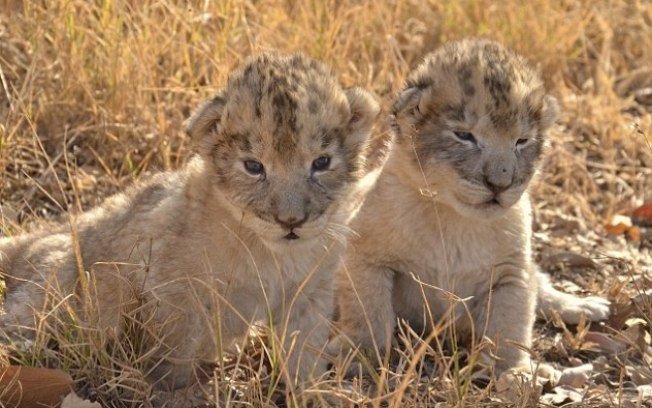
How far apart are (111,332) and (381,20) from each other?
3.83 metres

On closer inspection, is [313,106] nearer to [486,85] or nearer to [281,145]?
[281,145]

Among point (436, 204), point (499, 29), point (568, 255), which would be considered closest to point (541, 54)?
point (499, 29)

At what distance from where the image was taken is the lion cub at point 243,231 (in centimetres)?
478

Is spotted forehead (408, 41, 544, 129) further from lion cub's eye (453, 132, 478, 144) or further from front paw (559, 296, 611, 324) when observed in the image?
front paw (559, 296, 611, 324)

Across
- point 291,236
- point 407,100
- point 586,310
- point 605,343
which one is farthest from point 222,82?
point 605,343

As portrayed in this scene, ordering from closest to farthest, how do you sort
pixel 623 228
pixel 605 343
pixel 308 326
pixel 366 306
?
pixel 308 326, pixel 366 306, pixel 605 343, pixel 623 228

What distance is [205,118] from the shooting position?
4.96 metres

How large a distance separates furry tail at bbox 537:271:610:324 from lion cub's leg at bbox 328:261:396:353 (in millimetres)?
1089

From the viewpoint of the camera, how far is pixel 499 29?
881 centimetres

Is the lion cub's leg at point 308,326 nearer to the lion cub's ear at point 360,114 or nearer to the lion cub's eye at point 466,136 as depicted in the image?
the lion cub's ear at point 360,114

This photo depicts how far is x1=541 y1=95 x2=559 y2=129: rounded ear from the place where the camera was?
5.54 meters

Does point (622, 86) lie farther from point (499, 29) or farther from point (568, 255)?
point (568, 255)

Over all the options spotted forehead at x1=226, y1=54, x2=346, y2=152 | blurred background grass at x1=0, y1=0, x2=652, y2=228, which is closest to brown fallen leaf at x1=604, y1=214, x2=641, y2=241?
blurred background grass at x1=0, y1=0, x2=652, y2=228

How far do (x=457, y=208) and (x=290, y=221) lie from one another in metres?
1.02
